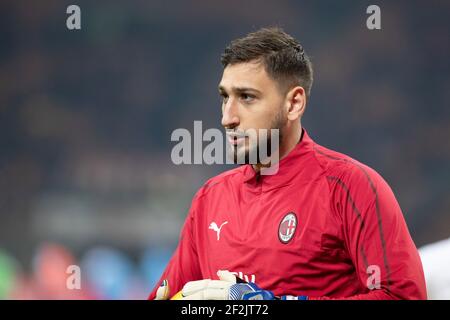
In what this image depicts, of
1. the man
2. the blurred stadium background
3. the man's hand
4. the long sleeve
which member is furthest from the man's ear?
the blurred stadium background

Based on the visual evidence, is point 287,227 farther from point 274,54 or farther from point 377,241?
point 274,54

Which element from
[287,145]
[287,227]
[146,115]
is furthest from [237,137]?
[146,115]

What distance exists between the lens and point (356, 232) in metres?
1.84

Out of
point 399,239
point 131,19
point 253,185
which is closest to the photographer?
point 399,239

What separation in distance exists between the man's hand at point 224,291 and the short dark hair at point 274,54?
674 millimetres

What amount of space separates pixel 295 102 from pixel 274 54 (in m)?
0.17

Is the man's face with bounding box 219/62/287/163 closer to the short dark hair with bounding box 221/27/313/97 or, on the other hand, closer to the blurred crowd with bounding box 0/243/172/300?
the short dark hair with bounding box 221/27/313/97

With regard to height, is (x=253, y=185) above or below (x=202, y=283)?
above

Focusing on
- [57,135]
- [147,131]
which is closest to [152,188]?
[147,131]

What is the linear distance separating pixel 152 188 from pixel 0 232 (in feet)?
3.51

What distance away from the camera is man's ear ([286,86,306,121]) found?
2109 millimetres

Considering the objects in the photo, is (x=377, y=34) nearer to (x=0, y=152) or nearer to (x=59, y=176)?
(x=59, y=176)

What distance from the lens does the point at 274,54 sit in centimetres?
208

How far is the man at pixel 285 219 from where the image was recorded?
1.81 m
